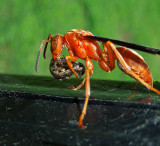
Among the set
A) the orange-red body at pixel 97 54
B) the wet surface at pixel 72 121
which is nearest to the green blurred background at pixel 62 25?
the orange-red body at pixel 97 54

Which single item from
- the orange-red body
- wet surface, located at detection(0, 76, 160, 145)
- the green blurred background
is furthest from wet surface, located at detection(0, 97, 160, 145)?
the green blurred background

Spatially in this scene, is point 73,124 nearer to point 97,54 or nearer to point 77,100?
point 77,100

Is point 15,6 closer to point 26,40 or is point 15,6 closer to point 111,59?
point 26,40

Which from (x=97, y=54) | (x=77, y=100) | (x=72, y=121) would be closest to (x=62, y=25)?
(x=97, y=54)

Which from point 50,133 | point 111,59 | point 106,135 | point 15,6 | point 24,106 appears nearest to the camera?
point 106,135

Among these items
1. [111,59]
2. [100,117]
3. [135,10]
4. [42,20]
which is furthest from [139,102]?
[135,10]

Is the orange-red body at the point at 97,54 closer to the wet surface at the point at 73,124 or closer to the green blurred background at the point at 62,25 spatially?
the wet surface at the point at 73,124
